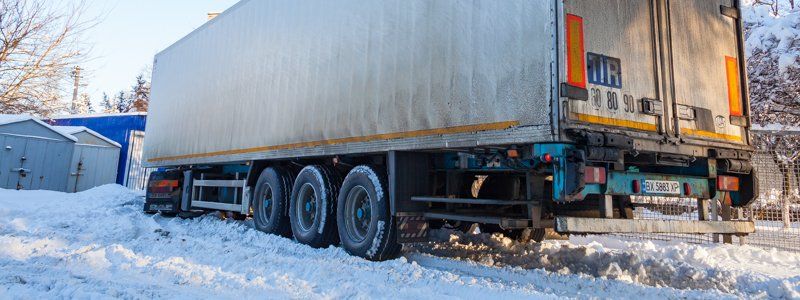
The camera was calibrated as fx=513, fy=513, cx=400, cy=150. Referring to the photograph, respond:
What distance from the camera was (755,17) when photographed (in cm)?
1465

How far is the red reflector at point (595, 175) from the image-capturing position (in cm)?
415

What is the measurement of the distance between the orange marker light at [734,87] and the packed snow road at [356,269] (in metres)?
1.69

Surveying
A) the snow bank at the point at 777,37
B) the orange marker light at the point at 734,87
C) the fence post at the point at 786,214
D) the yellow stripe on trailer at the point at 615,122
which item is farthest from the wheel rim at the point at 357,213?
the snow bank at the point at 777,37

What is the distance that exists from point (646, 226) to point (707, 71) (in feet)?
6.33

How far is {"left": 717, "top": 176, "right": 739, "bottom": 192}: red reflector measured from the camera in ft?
17.4

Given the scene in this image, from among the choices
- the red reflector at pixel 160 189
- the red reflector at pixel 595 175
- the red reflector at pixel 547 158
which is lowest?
the red reflector at pixel 160 189

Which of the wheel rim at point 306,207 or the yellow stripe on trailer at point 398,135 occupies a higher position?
the yellow stripe on trailer at point 398,135

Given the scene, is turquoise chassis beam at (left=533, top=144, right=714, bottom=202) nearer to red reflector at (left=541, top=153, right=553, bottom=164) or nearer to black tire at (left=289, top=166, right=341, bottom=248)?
red reflector at (left=541, top=153, right=553, bottom=164)

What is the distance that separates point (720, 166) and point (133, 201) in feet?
40.5

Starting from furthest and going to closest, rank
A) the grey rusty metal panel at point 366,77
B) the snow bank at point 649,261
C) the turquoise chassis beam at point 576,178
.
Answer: the snow bank at point 649,261 < the grey rusty metal panel at point 366,77 < the turquoise chassis beam at point 576,178

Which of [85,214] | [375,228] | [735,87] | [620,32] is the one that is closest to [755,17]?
[735,87]

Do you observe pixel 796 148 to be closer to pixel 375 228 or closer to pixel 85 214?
pixel 375 228

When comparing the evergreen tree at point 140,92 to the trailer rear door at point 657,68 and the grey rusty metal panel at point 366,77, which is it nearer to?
the grey rusty metal panel at point 366,77

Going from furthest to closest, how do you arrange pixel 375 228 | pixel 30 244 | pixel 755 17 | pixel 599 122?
pixel 755 17 → pixel 30 244 → pixel 375 228 → pixel 599 122
